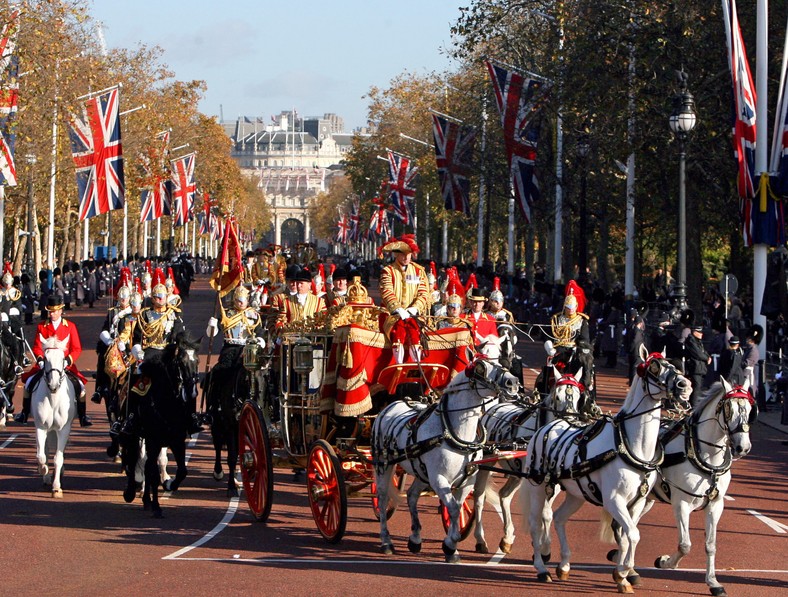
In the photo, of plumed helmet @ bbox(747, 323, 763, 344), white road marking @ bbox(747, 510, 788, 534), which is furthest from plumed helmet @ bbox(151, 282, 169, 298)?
plumed helmet @ bbox(747, 323, 763, 344)

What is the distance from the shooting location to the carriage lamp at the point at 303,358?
14.3 metres

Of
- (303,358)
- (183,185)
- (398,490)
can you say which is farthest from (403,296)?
(183,185)

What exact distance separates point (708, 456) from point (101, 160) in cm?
3219

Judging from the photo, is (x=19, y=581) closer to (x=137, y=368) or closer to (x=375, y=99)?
(x=137, y=368)

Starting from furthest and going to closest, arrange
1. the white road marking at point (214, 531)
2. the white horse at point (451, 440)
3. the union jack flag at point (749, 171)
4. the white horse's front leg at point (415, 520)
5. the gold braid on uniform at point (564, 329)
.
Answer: the union jack flag at point (749, 171) → the gold braid on uniform at point (564, 329) → the white road marking at point (214, 531) → the white horse's front leg at point (415, 520) → the white horse at point (451, 440)

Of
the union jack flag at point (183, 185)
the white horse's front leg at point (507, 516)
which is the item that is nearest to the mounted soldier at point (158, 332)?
the white horse's front leg at point (507, 516)

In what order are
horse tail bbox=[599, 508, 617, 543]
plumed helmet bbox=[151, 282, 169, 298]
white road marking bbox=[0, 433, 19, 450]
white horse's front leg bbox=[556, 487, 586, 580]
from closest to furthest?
white horse's front leg bbox=[556, 487, 586, 580], horse tail bbox=[599, 508, 617, 543], plumed helmet bbox=[151, 282, 169, 298], white road marking bbox=[0, 433, 19, 450]

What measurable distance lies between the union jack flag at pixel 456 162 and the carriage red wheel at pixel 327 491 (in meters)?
39.7

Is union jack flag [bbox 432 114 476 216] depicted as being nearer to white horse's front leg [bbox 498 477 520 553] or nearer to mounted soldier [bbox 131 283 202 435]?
mounted soldier [bbox 131 283 202 435]

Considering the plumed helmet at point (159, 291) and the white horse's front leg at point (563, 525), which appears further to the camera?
the plumed helmet at point (159, 291)

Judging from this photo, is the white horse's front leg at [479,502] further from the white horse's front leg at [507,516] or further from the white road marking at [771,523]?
the white road marking at [771,523]

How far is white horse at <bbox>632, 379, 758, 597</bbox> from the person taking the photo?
10.9 m

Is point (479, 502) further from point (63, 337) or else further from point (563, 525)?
point (63, 337)

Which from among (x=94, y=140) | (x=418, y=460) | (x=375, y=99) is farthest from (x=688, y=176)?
(x=375, y=99)
